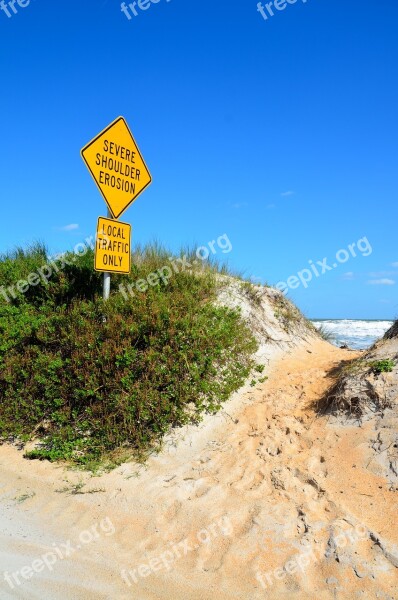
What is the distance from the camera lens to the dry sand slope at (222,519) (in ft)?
13.2

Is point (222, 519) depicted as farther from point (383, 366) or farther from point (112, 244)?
point (112, 244)

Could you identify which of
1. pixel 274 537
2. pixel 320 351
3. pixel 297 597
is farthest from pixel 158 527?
pixel 320 351

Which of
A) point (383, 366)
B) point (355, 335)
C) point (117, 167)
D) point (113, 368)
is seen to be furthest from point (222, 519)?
point (355, 335)

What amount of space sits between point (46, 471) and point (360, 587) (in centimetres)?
410

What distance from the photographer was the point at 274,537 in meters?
4.46

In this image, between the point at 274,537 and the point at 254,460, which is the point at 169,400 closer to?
the point at 254,460

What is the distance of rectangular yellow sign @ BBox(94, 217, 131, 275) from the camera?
731 centimetres

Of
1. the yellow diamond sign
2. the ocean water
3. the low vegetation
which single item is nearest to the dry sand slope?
the low vegetation

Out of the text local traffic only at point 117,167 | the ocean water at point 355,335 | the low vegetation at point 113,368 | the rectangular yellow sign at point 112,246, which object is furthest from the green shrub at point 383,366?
the text local traffic only at point 117,167

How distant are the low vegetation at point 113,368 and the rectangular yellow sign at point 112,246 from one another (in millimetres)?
581

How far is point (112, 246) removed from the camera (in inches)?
297

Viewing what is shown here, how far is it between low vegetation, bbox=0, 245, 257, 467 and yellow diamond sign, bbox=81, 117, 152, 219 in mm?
1632

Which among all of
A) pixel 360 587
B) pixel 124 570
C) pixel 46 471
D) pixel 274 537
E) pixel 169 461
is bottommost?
pixel 360 587

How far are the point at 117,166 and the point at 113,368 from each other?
10.9ft
